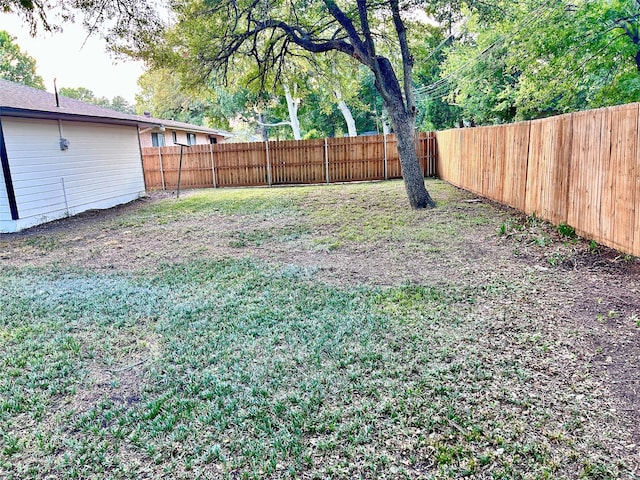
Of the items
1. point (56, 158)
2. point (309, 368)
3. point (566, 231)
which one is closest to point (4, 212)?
A: point (56, 158)

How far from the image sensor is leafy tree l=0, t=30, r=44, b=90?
29697 mm

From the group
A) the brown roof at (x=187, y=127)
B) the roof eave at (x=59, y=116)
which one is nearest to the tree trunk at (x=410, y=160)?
the roof eave at (x=59, y=116)

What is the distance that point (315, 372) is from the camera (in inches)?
109

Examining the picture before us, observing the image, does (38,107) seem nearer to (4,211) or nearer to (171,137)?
(4,211)

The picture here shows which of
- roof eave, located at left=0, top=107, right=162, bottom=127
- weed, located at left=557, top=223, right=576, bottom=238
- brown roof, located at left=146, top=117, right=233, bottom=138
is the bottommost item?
weed, located at left=557, top=223, right=576, bottom=238

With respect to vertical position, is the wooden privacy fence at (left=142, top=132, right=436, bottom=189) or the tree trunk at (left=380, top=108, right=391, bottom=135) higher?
the tree trunk at (left=380, top=108, right=391, bottom=135)

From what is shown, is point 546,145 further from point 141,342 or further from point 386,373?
point 141,342

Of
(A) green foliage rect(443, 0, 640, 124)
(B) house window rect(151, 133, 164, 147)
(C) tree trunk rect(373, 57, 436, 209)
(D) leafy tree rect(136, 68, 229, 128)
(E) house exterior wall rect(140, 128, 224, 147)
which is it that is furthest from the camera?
(B) house window rect(151, 133, 164, 147)

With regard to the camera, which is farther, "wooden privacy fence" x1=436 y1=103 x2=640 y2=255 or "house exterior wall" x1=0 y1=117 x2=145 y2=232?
"house exterior wall" x1=0 y1=117 x2=145 y2=232

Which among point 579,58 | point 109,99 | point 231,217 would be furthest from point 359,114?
point 109,99

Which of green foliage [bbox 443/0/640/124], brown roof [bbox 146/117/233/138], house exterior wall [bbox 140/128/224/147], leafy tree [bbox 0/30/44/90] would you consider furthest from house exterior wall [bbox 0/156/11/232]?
leafy tree [bbox 0/30/44/90]

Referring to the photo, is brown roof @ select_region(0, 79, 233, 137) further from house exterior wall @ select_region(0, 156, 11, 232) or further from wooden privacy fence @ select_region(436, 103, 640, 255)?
wooden privacy fence @ select_region(436, 103, 640, 255)

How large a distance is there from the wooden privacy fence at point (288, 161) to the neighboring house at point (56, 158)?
2.88m

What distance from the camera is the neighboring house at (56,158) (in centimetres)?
869
